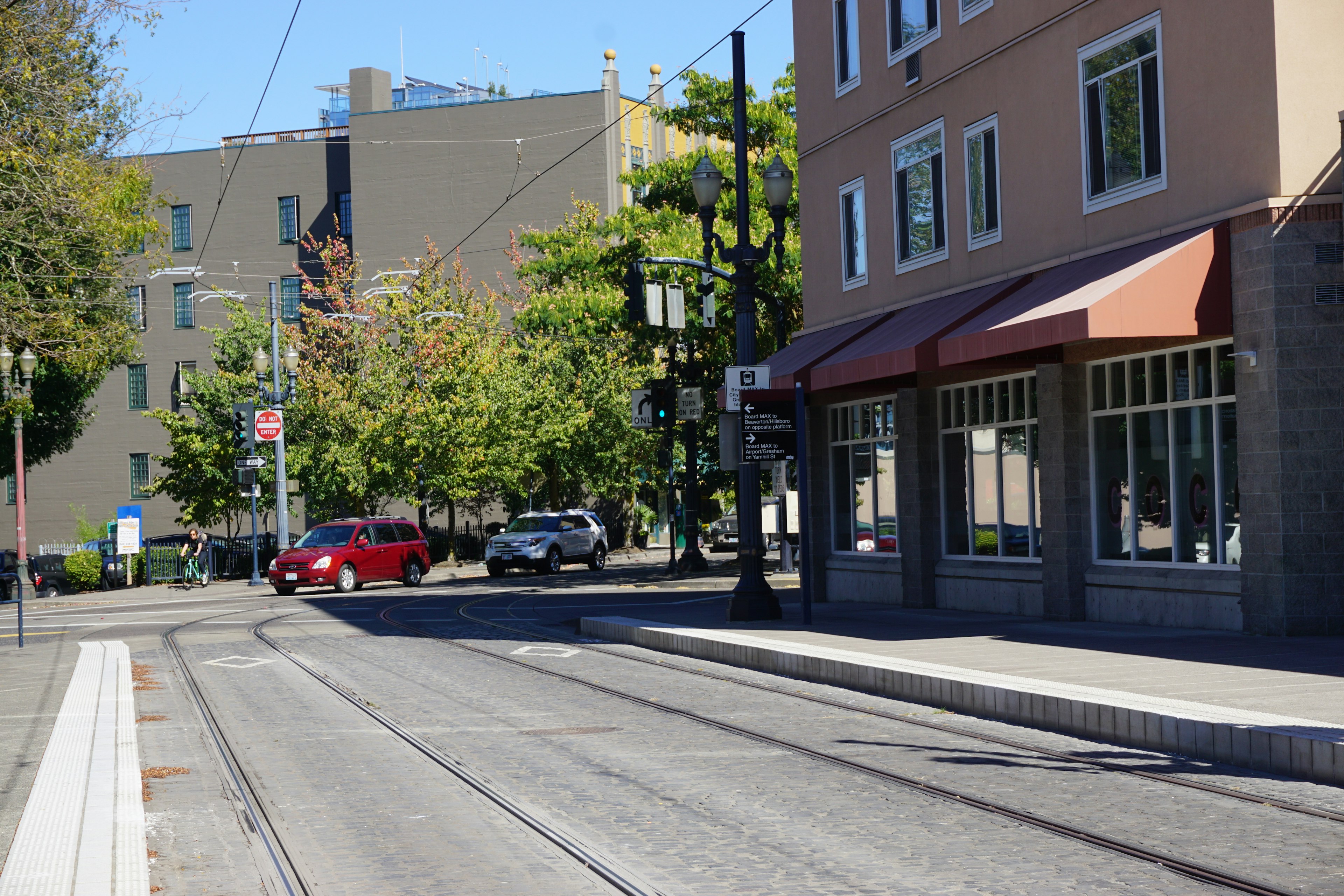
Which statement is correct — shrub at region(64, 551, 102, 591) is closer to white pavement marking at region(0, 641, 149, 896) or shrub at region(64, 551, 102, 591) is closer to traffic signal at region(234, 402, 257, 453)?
traffic signal at region(234, 402, 257, 453)

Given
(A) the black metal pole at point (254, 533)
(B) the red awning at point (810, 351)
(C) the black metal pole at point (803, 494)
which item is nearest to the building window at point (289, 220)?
(A) the black metal pole at point (254, 533)

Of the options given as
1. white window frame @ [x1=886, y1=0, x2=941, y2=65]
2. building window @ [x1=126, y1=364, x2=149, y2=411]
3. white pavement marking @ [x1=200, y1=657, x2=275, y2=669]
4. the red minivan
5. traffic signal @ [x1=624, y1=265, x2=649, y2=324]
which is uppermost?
white window frame @ [x1=886, y1=0, x2=941, y2=65]

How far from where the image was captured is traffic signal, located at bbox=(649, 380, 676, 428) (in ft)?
100

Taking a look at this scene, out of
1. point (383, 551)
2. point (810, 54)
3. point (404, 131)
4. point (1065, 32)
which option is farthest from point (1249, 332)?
point (404, 131)

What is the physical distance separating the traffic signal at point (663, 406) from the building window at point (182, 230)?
39389 millimetres

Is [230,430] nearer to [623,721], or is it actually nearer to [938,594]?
[938,594]

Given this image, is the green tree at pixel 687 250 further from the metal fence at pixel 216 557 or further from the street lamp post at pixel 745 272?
the metal fence at pixel 216 557

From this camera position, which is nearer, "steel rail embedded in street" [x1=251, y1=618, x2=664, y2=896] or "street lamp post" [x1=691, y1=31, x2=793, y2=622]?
"steel rail embedded in street" [x1=251, y1=618, x2=664, y2=896]

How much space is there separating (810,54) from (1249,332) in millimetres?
11413

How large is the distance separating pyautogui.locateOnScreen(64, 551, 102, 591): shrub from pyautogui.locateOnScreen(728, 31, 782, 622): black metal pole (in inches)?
1048

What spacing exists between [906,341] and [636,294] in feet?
16.2

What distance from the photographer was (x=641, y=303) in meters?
21.9

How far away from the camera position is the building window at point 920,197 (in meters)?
20.5

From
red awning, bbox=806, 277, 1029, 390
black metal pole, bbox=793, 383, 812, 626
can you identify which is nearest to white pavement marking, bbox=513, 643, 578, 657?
black metal pole, bbox=793, 383, 812, 626
